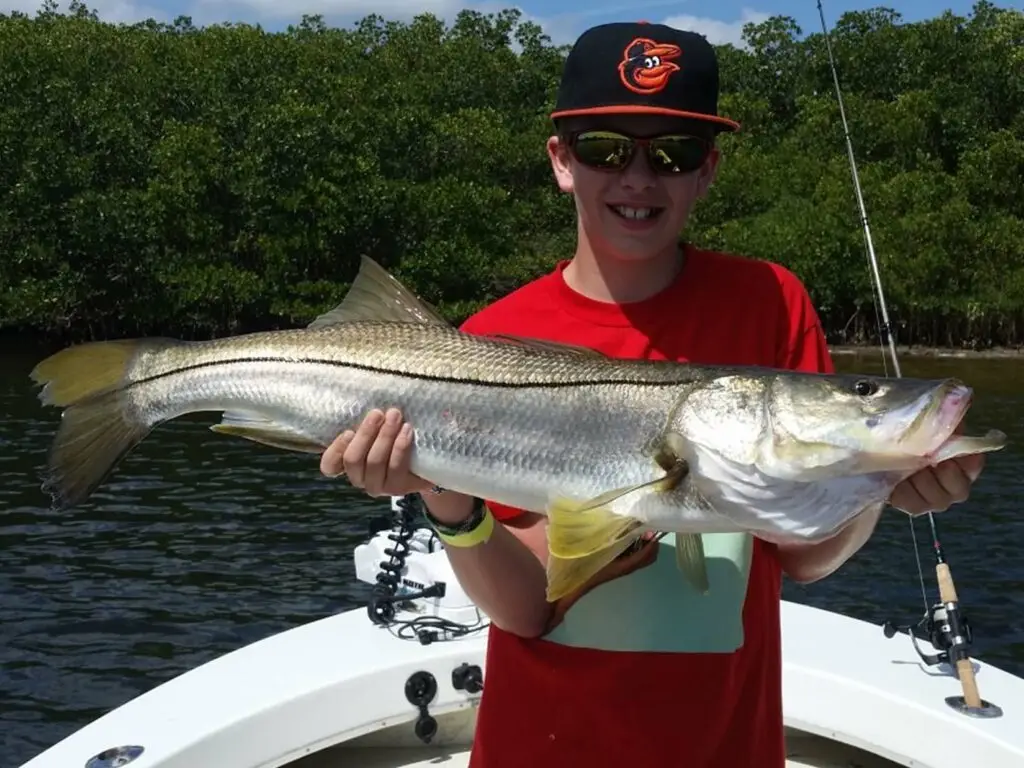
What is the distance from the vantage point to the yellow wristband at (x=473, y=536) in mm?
2471

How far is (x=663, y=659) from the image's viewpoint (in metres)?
2.41

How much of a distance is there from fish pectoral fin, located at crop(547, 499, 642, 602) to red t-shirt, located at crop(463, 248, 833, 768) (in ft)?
0.85

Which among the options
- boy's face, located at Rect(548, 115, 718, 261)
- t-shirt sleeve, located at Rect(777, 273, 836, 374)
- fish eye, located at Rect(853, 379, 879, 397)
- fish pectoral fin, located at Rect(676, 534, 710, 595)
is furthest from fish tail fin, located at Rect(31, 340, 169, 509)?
fish eye, located at Rect(853, 379, 879, 397)

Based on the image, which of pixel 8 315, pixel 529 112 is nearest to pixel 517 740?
pixel 8 315

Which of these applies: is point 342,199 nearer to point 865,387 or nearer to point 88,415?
point 88,415

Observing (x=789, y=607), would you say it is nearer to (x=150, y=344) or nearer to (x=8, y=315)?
(x=150, y=344)

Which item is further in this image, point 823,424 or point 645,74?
point 645,74

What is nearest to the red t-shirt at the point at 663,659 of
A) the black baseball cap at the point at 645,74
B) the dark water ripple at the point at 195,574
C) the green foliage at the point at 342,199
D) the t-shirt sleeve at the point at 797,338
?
the t-shirt sleeve at the point at 797,338

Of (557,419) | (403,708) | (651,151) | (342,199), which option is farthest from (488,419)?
(342,199)

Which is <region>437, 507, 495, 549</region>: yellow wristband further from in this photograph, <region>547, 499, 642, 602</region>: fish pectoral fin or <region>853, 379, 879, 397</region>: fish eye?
<region>853, 379, 879, 397</region>: fish eye

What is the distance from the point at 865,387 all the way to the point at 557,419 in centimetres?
65

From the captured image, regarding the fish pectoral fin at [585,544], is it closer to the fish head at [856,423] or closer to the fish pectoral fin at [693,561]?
the fish pectoral fin at [693,561]

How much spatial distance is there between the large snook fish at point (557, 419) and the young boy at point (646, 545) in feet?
0.44

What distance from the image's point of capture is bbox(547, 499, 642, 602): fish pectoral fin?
86.9 inches
